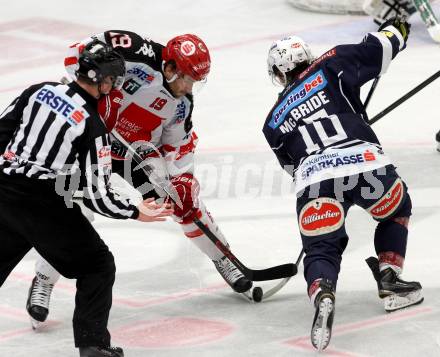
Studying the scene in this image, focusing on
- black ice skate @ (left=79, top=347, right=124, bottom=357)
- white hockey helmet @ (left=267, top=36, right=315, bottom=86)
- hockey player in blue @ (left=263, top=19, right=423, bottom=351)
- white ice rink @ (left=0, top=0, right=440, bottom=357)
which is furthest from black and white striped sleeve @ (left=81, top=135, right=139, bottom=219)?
white hockey helmet @ (left=267, top=36, right=315, bottom=86)

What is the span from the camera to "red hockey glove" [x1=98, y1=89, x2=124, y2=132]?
465 cm

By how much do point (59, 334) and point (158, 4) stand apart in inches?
299

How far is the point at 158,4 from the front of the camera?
1149 centimetres

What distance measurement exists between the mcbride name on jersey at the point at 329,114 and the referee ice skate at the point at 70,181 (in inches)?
28.6

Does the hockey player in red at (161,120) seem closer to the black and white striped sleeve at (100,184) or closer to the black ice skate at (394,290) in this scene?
the black ice skate at (394,290)

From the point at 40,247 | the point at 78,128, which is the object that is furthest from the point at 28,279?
the point at 78,128

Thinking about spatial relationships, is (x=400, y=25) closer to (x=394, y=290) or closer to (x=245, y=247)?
(x=394, y=290)

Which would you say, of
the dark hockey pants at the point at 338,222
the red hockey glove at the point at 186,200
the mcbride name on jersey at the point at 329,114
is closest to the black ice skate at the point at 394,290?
the dark hockey pants at the point at 338,222

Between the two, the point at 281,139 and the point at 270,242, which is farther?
the point at 270,242

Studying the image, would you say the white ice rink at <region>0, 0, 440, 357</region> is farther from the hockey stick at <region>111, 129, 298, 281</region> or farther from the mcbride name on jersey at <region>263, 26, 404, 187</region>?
the mcbride name on jersey at <region>263, 26, 404, 187</region>

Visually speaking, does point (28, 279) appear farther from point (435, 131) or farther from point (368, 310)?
point (435, 131)

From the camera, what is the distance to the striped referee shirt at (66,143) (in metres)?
3.64

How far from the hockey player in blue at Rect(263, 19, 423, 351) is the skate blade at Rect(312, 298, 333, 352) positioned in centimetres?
23

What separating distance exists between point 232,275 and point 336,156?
0.85 metres
